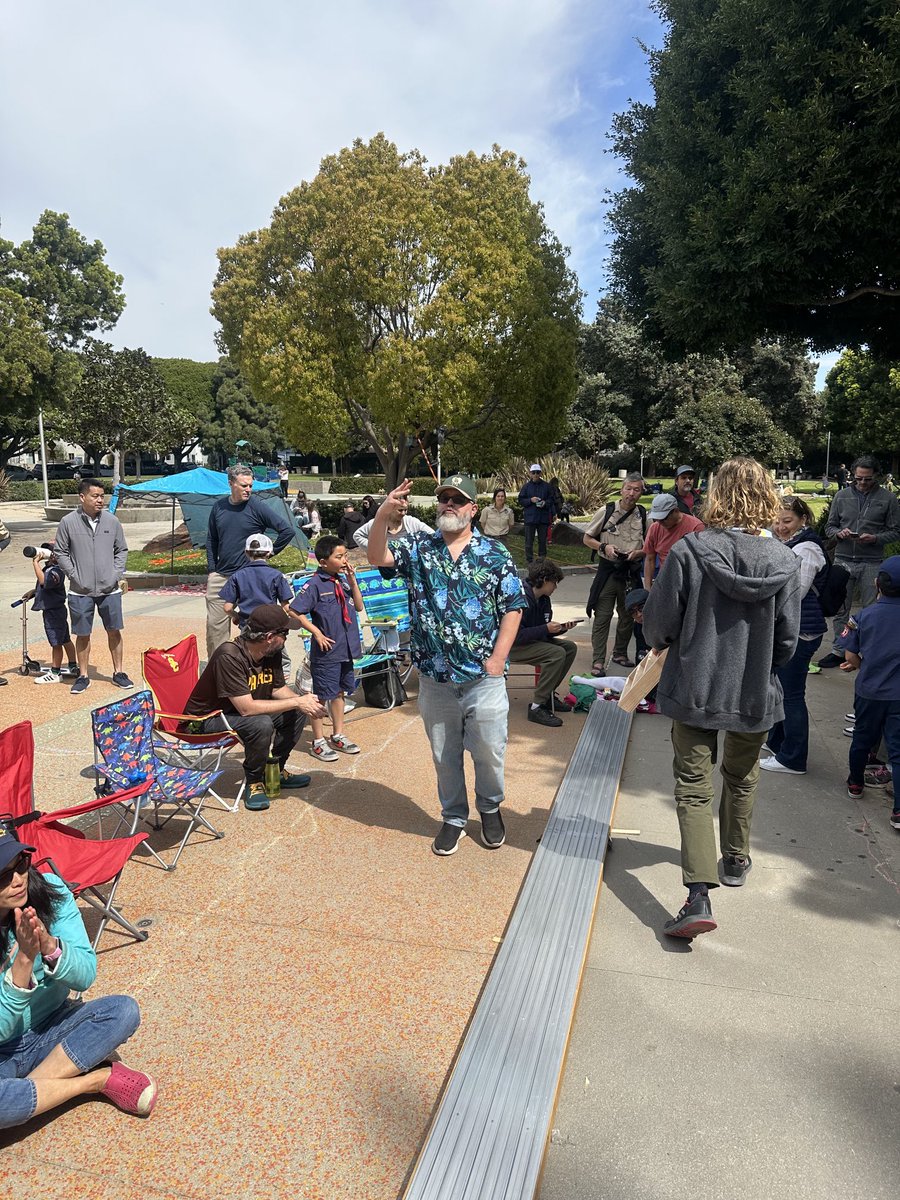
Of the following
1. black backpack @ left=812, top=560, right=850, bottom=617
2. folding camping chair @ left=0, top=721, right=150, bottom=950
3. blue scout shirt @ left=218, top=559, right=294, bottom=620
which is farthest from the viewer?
blue scout shirt @ left=218, top=559, right=294, bottom=620

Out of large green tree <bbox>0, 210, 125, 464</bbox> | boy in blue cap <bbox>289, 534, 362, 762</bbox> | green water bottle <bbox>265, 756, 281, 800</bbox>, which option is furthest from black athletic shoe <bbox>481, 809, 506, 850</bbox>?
large green tree <bbox>0, 210, 125, 464</bbox>

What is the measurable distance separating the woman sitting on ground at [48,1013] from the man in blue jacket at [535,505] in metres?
12.2

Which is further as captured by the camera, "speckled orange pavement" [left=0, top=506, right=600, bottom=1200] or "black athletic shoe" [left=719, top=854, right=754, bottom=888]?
"black athletic shoe" [left=719, top=854, right=754, bottom=888]

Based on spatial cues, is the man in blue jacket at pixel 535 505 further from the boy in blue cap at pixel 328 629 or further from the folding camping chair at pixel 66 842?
the folding camping chair at pixel 66 842

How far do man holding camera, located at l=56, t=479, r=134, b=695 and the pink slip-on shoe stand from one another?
16.6 feet

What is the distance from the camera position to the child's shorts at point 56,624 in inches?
298

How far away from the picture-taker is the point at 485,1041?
2709 millimetres

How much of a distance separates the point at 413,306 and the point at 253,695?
1559 cm

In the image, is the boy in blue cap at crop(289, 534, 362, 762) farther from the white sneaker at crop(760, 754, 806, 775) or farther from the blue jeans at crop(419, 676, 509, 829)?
the white sneaker at crop(760, 754, 806, 775)

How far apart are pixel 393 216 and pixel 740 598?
1691 centimetres

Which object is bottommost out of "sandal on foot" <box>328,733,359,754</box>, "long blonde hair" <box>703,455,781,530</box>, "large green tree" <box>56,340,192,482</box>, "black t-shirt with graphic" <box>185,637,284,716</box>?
"sandal on foot" <box>328,733,359,754</box>

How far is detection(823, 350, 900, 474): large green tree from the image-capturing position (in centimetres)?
3388

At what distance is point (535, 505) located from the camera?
46.8 feet

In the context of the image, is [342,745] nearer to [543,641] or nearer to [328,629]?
[328,629]
